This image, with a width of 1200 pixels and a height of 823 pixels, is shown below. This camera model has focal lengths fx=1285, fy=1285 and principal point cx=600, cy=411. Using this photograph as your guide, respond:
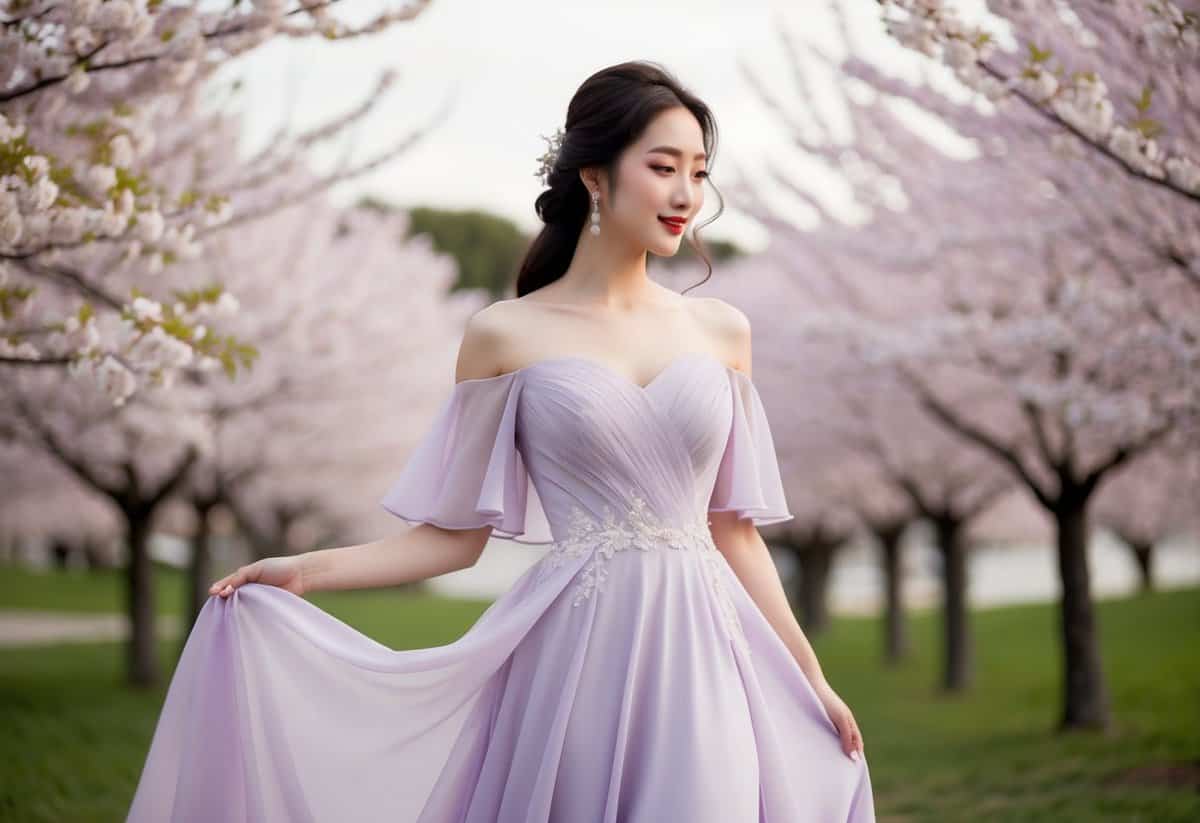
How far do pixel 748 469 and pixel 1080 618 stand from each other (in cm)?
873

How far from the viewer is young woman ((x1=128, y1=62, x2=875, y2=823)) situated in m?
2.89

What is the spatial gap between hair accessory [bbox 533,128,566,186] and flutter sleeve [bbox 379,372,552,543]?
623 millimetres

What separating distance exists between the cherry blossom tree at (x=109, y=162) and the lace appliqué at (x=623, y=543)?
2.36m

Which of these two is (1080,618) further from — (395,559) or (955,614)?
(395,559)

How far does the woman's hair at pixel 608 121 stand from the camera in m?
3.12

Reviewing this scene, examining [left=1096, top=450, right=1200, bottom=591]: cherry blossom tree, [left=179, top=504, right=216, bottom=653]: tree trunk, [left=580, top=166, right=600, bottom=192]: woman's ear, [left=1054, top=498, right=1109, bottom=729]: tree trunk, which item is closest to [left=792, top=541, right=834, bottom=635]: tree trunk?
[left=1096, top=450, right=1200, bottom=591]: cherry blossom tree

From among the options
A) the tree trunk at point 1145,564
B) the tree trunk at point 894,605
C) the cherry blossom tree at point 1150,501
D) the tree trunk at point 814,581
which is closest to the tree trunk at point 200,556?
the tree trunk at point 894,605

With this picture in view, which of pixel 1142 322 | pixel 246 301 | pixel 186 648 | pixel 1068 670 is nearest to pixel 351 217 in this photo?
pixel 246 301

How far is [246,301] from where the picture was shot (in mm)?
13289

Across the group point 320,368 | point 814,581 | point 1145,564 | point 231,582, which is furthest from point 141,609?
point 1145,564

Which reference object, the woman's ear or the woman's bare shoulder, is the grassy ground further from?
the woman's ear

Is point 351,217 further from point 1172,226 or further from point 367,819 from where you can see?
point 367,819

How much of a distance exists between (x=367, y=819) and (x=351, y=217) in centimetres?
1735

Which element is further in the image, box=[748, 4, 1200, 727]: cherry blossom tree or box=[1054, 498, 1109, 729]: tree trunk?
box=[1054, 498, 1109, 729]: tree trunk
